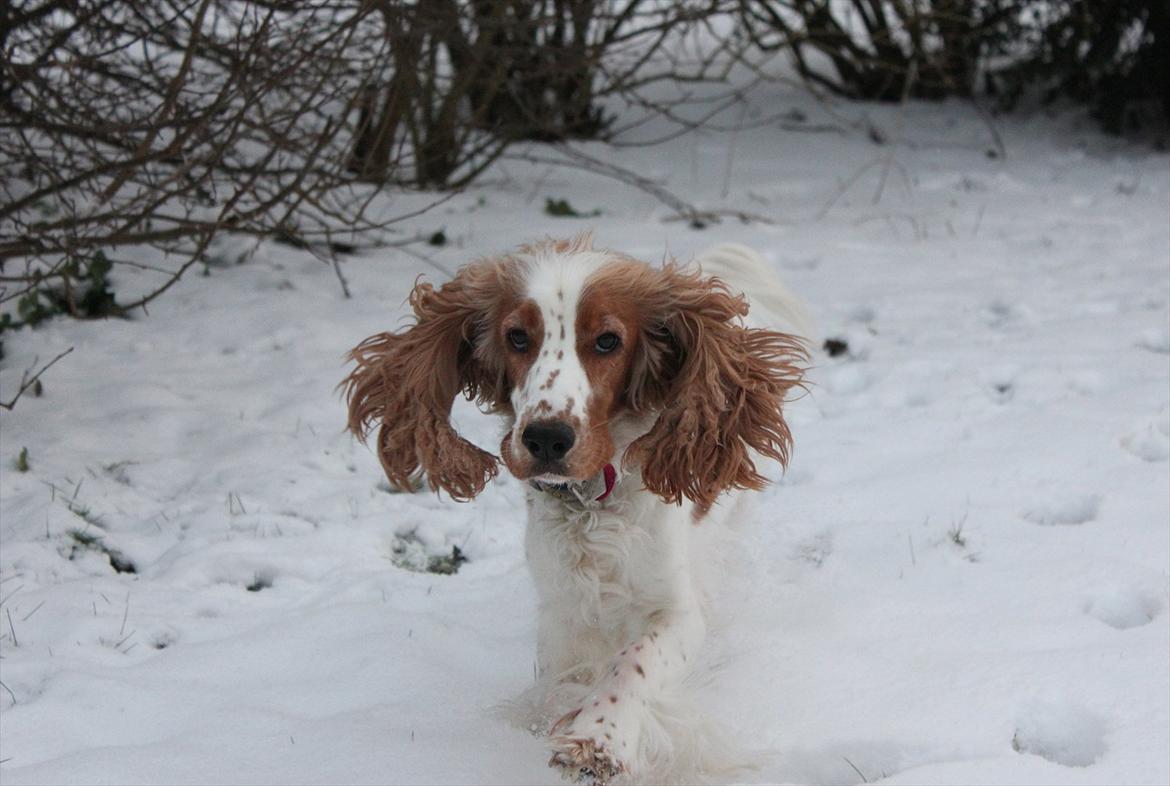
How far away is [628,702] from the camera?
2.77 meters

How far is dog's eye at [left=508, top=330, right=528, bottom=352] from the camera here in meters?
2.87

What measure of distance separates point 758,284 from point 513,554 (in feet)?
3.93

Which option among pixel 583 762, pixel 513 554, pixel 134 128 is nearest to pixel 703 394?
pixel 583 762

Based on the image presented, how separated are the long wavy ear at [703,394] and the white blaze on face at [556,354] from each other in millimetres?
250

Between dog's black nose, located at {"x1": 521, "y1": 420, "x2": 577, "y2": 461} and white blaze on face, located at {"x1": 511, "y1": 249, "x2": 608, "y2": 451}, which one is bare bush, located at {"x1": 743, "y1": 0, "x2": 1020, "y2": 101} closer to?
white blaze on face, located at {"x1": 511, "y1": 249, "x2": 608, "y2": 451}

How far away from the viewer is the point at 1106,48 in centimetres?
834

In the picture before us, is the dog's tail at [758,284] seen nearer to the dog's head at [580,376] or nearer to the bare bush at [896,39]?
the dog's head at [580,376]

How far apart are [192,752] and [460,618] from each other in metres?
0.91

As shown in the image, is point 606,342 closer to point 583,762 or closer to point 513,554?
point 583,762

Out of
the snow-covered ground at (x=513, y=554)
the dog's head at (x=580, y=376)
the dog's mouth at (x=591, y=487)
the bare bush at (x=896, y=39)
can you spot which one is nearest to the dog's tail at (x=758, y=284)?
the snow-covered ground at (x=513, y=554)

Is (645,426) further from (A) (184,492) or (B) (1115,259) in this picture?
(B) (1115,259)

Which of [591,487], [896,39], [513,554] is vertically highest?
[896,39]

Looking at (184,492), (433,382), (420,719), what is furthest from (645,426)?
(184,492)

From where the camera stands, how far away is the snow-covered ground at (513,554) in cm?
298
